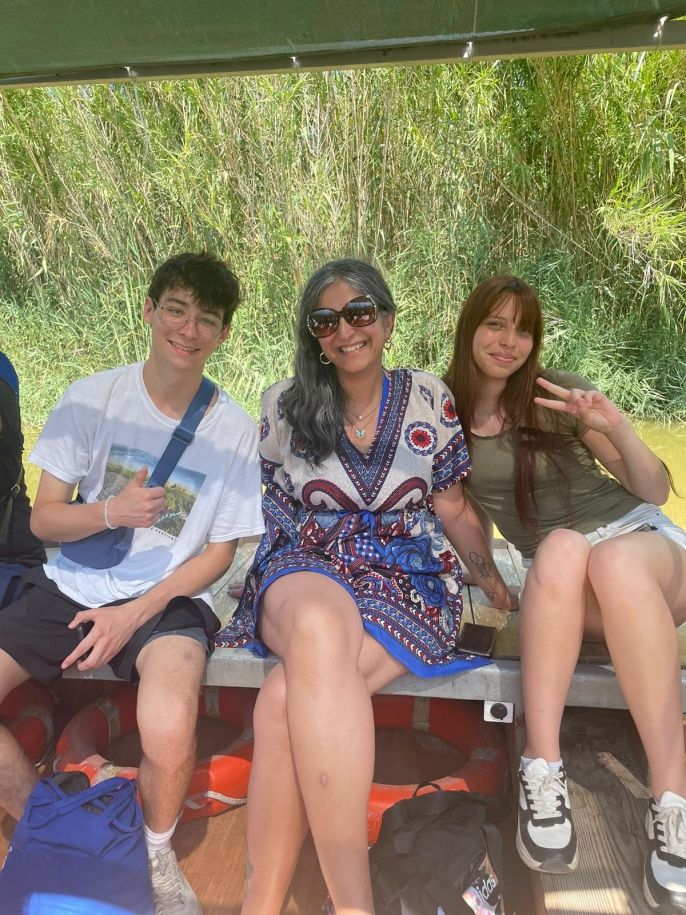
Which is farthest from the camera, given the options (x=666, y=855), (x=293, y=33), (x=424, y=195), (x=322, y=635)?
(x=424, y=195)

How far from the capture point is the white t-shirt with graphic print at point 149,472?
219 cm

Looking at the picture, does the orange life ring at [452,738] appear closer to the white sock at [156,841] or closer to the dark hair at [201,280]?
the white sock at [156,841]

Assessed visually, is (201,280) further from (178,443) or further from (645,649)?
(645,649)

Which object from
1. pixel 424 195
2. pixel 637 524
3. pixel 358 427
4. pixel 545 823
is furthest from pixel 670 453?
pixel 545 823

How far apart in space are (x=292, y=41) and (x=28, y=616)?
2007mm

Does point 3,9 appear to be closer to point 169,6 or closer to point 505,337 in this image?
point 169,6

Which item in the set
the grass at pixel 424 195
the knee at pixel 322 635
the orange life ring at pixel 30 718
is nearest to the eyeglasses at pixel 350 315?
the knee at pixel 322 635

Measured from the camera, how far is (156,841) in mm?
1880

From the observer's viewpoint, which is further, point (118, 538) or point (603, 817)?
point (118, 538)

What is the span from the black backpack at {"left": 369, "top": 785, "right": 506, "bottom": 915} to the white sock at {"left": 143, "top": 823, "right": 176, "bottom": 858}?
1.56 feet

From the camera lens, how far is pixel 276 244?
648 cm

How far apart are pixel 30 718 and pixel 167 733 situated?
0.78 meters

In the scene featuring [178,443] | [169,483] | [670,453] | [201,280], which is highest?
[201,280]

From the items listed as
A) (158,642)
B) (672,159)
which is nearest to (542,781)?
(158,642)
